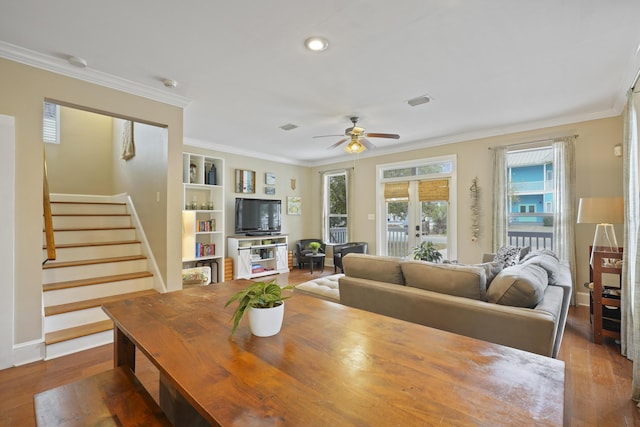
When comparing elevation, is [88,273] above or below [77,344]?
above

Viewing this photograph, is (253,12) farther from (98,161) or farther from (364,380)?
(98,161)

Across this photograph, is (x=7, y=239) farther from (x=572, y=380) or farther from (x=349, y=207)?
→ (x=349, y=207)

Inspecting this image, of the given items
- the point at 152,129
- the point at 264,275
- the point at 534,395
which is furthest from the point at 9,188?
the point at 264,275

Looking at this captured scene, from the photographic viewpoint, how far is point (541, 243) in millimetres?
4547

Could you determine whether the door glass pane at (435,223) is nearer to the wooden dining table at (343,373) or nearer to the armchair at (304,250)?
the armchair at (304,250)

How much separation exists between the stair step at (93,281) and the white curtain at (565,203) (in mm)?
5456

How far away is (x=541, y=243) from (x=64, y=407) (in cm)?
558

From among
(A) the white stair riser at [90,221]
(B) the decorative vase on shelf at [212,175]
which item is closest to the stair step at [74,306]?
(A) the white stair riser at [90,221]

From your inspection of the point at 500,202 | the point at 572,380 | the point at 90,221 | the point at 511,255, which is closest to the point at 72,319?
the point at 90,221

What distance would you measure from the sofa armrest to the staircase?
2.47m

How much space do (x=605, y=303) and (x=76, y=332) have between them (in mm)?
4978

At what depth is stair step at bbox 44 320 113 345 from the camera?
2.57m

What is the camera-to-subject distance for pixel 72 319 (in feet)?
9.26

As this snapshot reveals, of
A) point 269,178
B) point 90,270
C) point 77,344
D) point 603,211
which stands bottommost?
point 77,344
